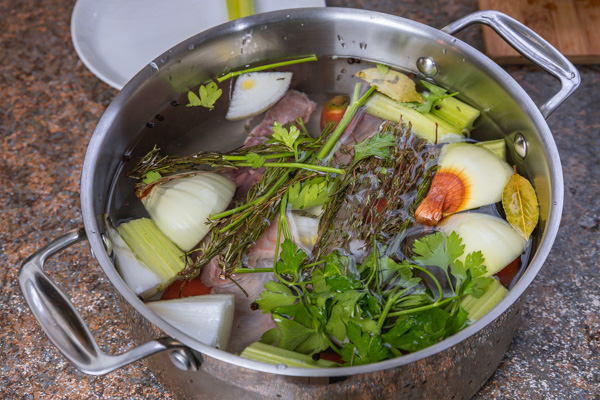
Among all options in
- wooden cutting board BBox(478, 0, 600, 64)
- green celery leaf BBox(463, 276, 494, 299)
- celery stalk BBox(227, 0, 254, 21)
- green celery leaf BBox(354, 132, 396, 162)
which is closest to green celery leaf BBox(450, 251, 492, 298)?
green celery leaf BBox(463, 276, 494, 299)

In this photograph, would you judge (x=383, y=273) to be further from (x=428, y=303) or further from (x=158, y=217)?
(x=158, y=217)

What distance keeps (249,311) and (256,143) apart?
0.31 metres

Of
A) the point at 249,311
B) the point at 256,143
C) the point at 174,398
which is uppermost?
the point at 256,143

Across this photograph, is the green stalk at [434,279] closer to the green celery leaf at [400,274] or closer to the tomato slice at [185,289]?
the green celery leaf at [400,274]

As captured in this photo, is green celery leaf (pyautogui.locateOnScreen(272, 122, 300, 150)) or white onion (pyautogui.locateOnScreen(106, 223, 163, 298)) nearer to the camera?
white onion (pyautogui.locateOnScreen(106, 223, 163, 298))

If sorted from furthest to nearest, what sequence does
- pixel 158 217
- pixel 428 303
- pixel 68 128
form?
pixel 68 128 < pixel 158 217 < pixel 428 303

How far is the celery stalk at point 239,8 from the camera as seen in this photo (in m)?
1.29

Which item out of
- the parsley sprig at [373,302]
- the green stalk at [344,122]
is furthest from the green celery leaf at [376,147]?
the parsley sprig at [373,302]

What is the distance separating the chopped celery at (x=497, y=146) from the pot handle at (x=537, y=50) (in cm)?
10

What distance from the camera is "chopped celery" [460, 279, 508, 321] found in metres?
0.83

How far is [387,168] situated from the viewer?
0.98 metres

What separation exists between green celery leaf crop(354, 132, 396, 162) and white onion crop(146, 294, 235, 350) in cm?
30

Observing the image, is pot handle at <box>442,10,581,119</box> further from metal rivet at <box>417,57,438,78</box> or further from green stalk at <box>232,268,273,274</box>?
green stalk at <box>232,268,273,274</box>

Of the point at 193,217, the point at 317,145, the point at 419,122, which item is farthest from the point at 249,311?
the point at 419,122
